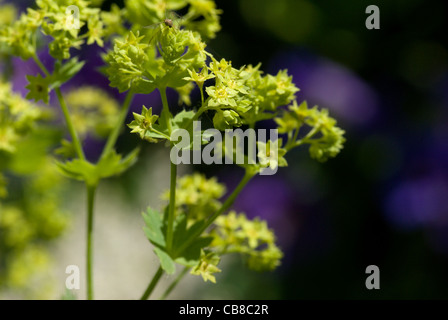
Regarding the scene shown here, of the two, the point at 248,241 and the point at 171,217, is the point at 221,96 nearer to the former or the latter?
the point at 171,217

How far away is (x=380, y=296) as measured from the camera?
2.60 meters

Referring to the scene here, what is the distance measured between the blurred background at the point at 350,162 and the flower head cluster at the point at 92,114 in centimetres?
123

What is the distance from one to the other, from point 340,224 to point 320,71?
2.69 feet

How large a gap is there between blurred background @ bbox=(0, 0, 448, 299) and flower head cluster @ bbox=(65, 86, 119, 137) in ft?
4.02

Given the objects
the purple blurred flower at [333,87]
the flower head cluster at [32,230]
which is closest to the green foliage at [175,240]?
the flower head cluster at [32,230]

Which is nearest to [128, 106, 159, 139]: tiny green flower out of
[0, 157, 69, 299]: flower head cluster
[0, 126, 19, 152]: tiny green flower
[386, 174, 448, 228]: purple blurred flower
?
[0, 126, 19, 152]: tiny green flower

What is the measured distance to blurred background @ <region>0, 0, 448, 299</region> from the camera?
8.64 feet

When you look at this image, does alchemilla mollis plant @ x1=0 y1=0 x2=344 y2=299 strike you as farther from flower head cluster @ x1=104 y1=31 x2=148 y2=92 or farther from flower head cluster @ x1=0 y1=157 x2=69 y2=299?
flower head cluster @ x1=0 y1=157 x2=69 y2=299

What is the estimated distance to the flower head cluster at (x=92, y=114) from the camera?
126 cm

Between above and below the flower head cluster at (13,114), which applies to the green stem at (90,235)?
below

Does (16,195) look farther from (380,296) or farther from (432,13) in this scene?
(432,13)

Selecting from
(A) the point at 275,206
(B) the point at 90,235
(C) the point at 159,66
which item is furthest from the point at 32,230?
(A) the point at 275,206

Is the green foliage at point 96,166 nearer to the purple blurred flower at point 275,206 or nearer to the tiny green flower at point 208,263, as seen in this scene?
the tiny green flower at point 208,263

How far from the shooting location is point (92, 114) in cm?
133
